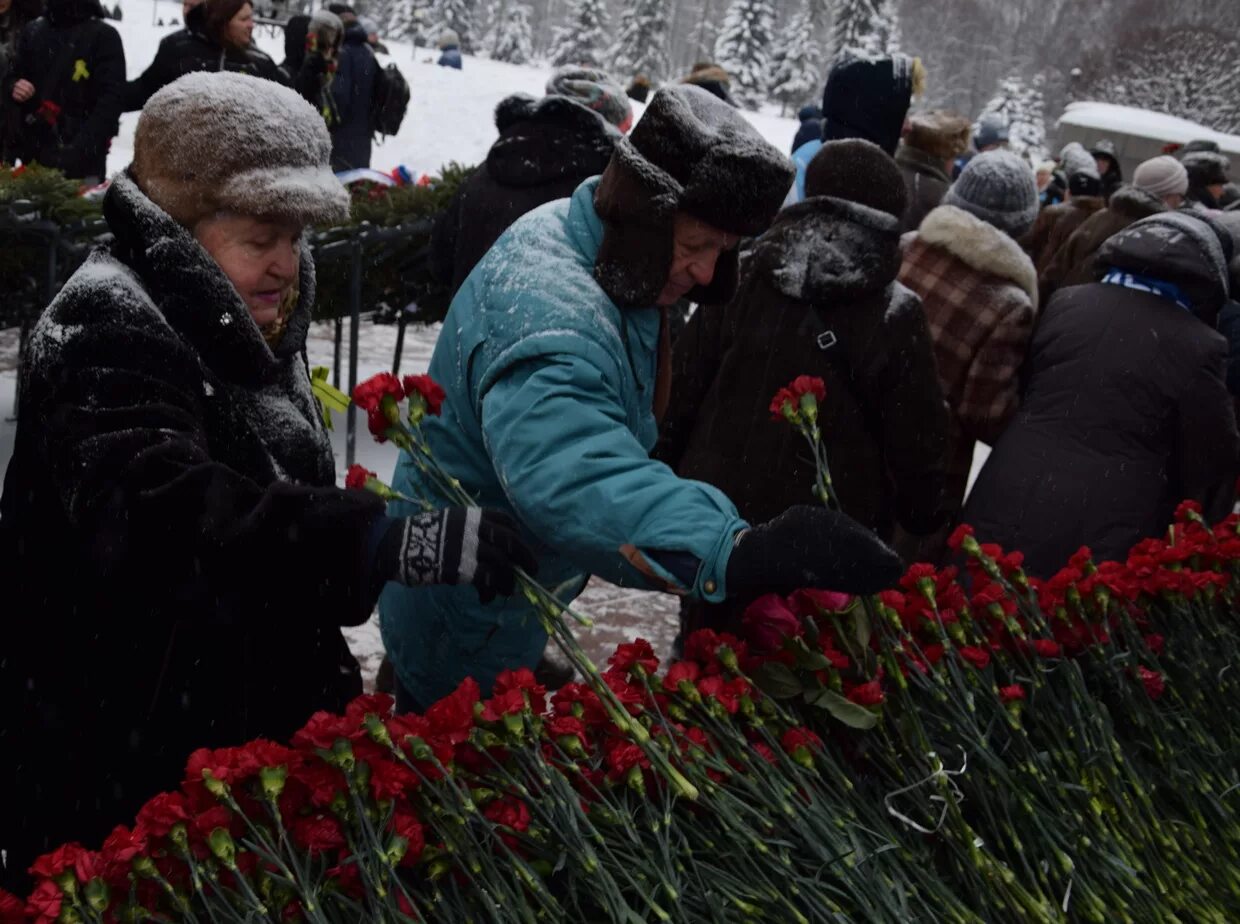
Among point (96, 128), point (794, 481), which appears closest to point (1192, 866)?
point (794, 481)

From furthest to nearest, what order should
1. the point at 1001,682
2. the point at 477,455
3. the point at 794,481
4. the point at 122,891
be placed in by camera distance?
the point at 794,481, the point at 477,455, the point at 1001,682, the point at 122,891

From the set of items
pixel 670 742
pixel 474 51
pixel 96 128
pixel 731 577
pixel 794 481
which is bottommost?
pixel 474 51

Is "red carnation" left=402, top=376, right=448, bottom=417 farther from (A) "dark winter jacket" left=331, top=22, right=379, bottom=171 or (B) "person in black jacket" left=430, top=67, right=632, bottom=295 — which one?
(A) "dark winter jacket" left=331, top=22, right=379, bottom=171

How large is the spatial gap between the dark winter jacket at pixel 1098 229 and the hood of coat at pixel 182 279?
16.3 feet

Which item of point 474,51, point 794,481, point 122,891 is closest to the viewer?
point 122,891

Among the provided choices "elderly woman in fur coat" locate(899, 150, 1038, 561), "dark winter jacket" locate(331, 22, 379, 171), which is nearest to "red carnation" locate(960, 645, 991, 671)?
"elderly woman in fur coat" locate(899, 150, 1038, 561)

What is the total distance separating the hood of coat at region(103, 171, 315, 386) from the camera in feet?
5.49

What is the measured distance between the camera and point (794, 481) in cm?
331

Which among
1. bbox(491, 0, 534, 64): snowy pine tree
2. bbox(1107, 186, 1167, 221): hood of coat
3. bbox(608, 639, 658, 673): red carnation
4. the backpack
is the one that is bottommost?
bbox(491, 0, 534, 64): snowy pine tree

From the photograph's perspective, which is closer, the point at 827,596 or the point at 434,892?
the point at 434,892

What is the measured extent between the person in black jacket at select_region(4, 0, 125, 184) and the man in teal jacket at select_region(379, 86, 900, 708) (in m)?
5.38

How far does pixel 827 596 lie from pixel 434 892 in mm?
753

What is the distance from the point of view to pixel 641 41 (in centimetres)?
5353

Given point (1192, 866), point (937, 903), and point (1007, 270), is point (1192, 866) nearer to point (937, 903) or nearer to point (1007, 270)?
point (937, 903)
